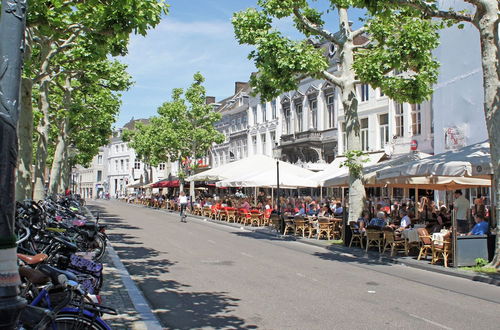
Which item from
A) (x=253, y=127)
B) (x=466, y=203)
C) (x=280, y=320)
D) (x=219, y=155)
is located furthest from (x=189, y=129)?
(x=280, y=320)

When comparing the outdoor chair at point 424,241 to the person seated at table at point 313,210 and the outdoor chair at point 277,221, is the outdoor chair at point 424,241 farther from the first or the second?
the outdoor chair at point 277,221

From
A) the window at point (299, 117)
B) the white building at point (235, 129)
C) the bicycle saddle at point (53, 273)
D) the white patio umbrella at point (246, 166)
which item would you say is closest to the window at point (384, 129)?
the white patio umbrella at point (246, 166)

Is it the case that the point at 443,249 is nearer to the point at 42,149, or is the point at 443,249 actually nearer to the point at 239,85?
the point at 42,149

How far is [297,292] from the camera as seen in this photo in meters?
9.14

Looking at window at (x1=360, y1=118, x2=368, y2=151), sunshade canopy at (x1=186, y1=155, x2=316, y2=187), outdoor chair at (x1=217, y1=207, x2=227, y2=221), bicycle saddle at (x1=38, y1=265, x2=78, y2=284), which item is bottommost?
outdoor chair at (x1=217, y1=207, x2=227, y2=221)

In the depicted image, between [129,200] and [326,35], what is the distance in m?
62.6

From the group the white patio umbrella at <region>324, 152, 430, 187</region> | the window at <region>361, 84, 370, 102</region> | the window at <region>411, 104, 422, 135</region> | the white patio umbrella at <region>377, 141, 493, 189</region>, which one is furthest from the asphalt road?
the window at <region>361, 84, 370, 102</region>

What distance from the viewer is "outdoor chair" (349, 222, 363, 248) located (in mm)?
16312

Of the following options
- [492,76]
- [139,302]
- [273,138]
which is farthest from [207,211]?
[139,302]

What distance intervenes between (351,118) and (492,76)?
6038mm

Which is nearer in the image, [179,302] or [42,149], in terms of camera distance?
[179,302]

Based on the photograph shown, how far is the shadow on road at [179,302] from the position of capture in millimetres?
6910

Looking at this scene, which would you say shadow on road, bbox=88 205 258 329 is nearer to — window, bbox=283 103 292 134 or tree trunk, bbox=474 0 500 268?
tree trunk, bbox=474 0 500 268

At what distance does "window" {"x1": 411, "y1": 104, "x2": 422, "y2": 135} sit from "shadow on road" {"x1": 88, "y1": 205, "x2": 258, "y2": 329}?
1971 centimetres
